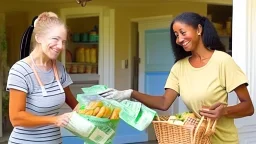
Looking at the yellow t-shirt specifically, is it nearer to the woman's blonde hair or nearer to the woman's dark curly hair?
the woman's dark curly hair

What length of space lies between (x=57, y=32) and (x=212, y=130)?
779 millimetres

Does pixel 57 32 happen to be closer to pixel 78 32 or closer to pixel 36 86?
pixel 36 86

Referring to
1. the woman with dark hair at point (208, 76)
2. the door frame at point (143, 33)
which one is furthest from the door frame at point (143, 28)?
the woman with dark hair at point (208, 76)

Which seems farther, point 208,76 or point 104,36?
point 104,36

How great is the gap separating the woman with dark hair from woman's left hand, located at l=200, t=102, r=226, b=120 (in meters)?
0.07

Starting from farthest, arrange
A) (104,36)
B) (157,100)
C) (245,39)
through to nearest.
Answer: (104,36) → (245,39) → (157,100)

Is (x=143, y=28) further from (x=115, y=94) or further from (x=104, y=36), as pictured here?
(x=115, y=94)

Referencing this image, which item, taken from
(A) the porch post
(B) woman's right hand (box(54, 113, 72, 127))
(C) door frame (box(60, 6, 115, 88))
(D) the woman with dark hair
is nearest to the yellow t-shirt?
(D) the woman with dark hair

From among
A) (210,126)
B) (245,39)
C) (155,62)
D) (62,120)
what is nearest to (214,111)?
(210,126)

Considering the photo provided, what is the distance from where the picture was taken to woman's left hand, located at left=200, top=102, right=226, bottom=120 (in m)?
1.88

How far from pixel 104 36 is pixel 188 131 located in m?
5.33

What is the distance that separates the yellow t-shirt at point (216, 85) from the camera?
208 centimetres

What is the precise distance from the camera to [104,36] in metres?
7.10

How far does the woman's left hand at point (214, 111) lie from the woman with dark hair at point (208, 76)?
0.24 ft
